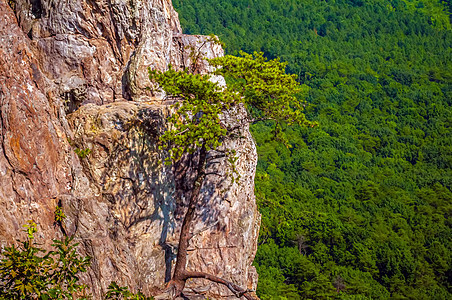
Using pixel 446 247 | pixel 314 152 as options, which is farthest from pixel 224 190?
pixel 314 152

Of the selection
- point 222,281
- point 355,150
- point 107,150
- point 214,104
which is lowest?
point 355,150

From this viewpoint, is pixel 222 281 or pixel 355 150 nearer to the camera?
pixel 222 281

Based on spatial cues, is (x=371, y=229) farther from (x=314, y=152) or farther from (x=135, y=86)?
(x=135, y=86)

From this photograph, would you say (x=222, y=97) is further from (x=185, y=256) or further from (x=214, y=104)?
(x=185, y=256)

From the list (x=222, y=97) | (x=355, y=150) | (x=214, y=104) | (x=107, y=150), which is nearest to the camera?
(x=214, y=104)

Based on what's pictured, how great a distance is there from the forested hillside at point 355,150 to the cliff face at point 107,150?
107 inches

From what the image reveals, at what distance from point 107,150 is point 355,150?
83479mm

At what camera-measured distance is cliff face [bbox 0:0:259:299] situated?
11.7 m

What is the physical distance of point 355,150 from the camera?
9319 centimetres

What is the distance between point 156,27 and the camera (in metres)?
14.9

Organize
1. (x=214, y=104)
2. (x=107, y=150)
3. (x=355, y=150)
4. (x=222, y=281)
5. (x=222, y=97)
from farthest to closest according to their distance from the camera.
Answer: (x=355, y=150), (x=222, y=281), (x=107, y=150), (x=222, y=97), (x=214, y=104)

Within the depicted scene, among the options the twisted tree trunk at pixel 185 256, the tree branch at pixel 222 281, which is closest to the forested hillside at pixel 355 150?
the twisted tree trunk at pixel 185 256

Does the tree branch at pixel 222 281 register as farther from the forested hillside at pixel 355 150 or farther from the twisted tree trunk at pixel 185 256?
the forested hillside at pixel 355 150

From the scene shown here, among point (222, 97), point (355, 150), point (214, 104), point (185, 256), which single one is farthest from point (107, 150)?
point (355, 150)
